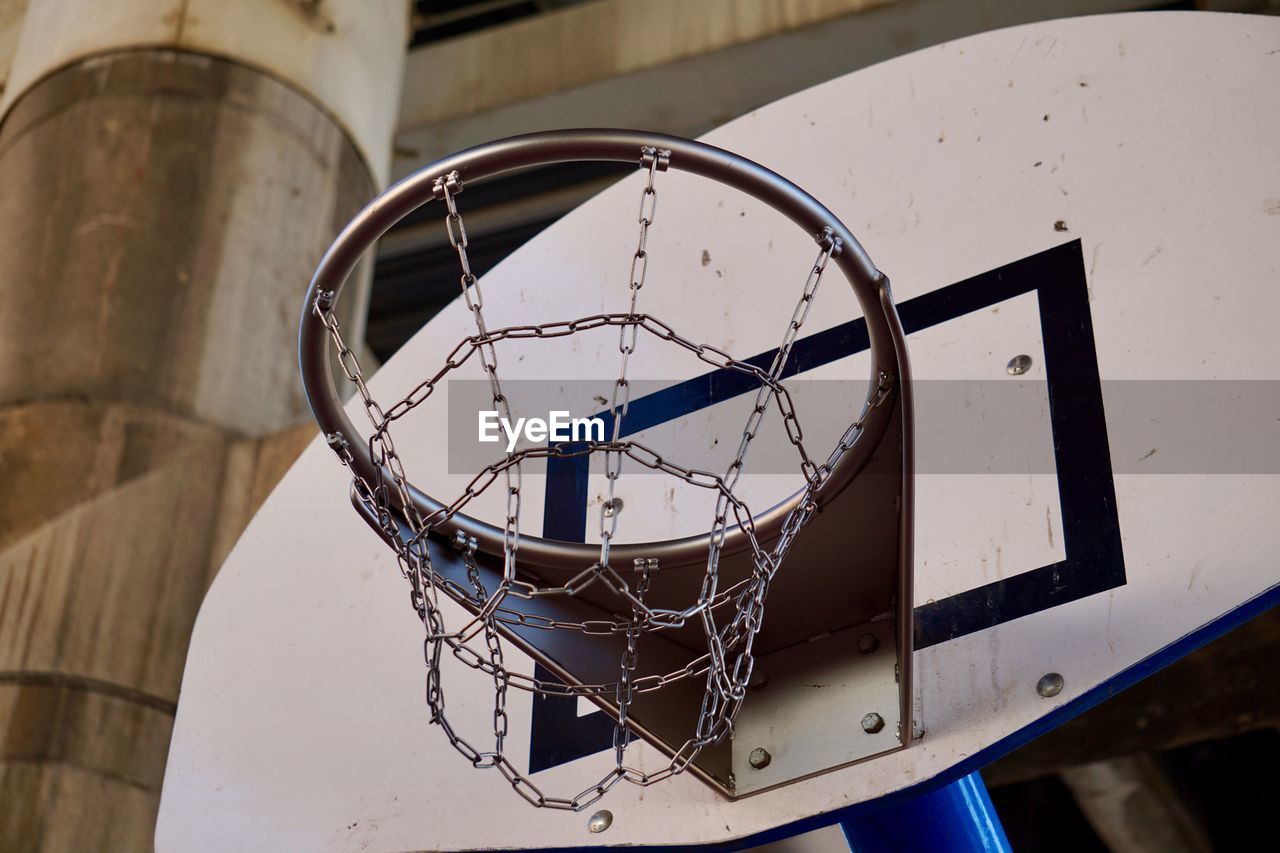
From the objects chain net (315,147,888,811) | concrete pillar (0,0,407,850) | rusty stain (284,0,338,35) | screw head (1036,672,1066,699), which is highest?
rusty stain (284,0,338,35)

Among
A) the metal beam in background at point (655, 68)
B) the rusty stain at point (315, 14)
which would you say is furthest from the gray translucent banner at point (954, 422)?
the metal beam in background at point (655, 68)

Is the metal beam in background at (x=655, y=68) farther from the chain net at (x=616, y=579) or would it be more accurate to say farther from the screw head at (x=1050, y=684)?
the screw head at (x=1050, y=684)

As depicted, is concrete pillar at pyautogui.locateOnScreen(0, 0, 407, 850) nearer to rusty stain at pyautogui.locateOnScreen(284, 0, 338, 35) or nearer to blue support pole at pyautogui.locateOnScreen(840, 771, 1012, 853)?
rusty stain at pyautogui.locateOnScreen(284, 0, 338, 35)

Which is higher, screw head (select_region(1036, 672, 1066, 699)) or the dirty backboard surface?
the dirty backboard surface

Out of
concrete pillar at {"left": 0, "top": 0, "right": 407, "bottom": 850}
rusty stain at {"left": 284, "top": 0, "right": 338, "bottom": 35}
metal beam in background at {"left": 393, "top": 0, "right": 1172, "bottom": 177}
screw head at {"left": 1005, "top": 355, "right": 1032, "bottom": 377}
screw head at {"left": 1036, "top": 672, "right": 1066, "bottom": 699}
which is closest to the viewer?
screw head at {"left": 1036, "top": 672, "right": 1066, "bottom": 699}

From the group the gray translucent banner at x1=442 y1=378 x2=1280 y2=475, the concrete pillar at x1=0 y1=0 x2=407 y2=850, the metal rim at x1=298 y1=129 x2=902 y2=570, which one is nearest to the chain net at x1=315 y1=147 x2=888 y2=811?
the metal rim at x1=298 y1=129 x2=902 y2=570

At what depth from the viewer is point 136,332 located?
3326 mm

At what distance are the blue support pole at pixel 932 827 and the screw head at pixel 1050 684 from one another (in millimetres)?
308

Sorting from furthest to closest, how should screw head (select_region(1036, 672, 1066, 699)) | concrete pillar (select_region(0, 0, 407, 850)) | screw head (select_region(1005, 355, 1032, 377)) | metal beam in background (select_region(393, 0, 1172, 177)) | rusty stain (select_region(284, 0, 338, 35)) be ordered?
metal beam in background (select_region(393, 0, 1172, 177)) < rusty stain (select_region(284, 0, 338, 35)) < concrete pillar (select_region(0, 0, 407, 850)) < screw head (select_region(1005, 355, 1032, 377)) < screw head (select_region(1036, 672, 1066, 699))

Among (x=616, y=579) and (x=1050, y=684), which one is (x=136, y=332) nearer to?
(x=616, y=579)

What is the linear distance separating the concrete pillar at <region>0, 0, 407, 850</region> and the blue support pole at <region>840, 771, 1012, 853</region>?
1737 millimetres

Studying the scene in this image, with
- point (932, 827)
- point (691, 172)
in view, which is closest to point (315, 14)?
point (691, 172)

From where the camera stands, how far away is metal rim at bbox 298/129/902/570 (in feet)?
5.34

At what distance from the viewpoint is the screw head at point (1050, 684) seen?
156 centimetres
